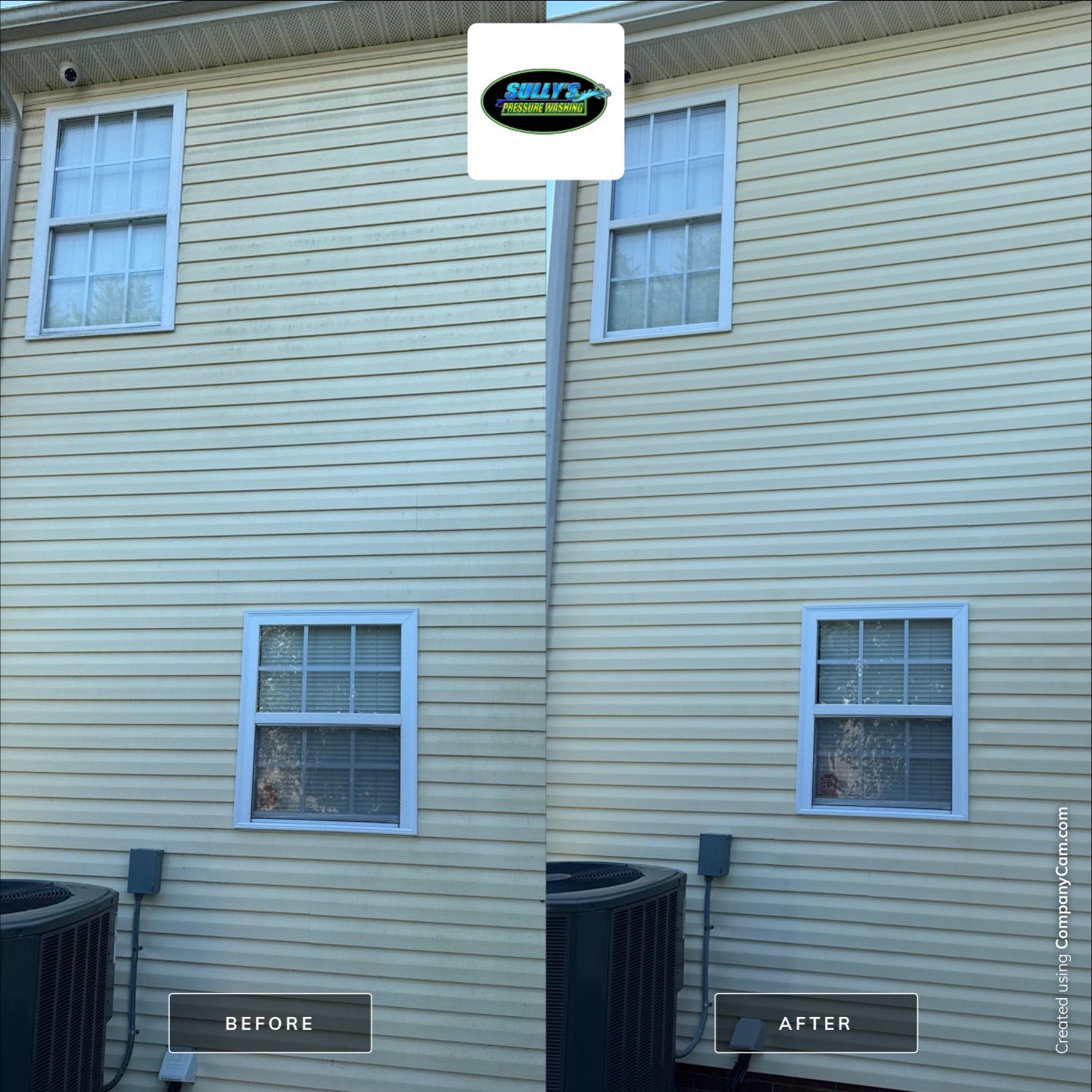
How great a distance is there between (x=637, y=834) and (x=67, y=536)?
1.09 metres

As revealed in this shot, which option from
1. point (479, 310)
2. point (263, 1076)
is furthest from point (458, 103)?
point (263, 1076)

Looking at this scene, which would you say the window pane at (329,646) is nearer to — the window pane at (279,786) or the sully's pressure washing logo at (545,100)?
the window pane at (279,786)

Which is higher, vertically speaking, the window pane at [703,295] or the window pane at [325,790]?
the window pane at [703,295]

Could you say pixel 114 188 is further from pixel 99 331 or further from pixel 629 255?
pixel 629 255

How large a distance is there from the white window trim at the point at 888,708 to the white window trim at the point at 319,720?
632 mm

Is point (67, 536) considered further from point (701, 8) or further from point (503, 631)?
point (701, 8)

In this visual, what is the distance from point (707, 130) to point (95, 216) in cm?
110

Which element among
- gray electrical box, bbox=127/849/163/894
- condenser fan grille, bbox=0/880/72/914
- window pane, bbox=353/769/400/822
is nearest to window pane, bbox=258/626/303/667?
window pane, bbox=353/769/400/822

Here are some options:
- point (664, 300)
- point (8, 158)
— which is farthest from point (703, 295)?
point (8, 158)

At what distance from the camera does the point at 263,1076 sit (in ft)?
5.32

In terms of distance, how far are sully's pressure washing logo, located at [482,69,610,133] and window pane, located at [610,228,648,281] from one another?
0.21m

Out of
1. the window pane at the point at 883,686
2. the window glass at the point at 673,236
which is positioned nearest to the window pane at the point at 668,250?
the window glass at the point at 673,236

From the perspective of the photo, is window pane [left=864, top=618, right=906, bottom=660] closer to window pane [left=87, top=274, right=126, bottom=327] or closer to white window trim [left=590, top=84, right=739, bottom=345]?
white window trim [left=590, top=84, right=739, bottom=345]

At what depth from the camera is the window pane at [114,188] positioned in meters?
1.75
